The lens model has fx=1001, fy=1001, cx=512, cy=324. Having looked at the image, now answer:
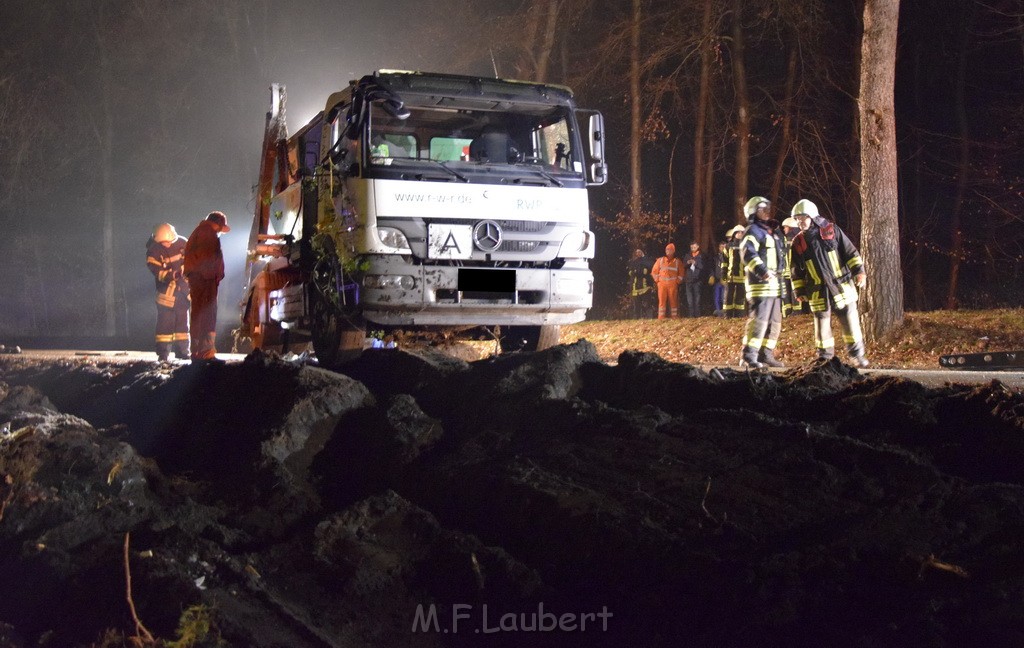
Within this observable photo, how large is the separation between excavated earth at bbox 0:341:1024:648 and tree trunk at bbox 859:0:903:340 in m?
6.78

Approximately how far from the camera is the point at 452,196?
8352mm

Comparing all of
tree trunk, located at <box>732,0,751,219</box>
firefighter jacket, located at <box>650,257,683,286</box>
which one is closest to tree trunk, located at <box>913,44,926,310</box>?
tree trunk, located at <box>732,0,751,219</box>

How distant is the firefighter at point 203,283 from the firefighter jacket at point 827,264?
6301 mm

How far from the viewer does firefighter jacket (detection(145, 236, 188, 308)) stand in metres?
12.3

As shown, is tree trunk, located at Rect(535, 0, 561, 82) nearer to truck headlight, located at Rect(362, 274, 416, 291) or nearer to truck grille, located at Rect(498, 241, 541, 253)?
truck grille, located at Rect(498, 241, 541, 253)

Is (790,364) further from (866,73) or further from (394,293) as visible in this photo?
(394,293)

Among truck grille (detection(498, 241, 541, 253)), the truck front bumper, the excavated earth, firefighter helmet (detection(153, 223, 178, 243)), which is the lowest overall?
the excavated earth

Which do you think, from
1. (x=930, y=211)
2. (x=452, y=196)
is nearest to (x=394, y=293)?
(x=452, y=196)

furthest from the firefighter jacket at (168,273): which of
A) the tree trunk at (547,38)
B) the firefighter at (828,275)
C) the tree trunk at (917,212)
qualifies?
the tree trunk at (917,212)

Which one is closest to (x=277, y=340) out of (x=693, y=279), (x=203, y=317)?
(x=203, y=317)

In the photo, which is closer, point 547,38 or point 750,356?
point 750,356

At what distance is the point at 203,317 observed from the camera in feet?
36.1

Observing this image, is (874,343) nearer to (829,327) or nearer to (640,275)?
(829,327)

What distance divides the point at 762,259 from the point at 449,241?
11.8 ft
